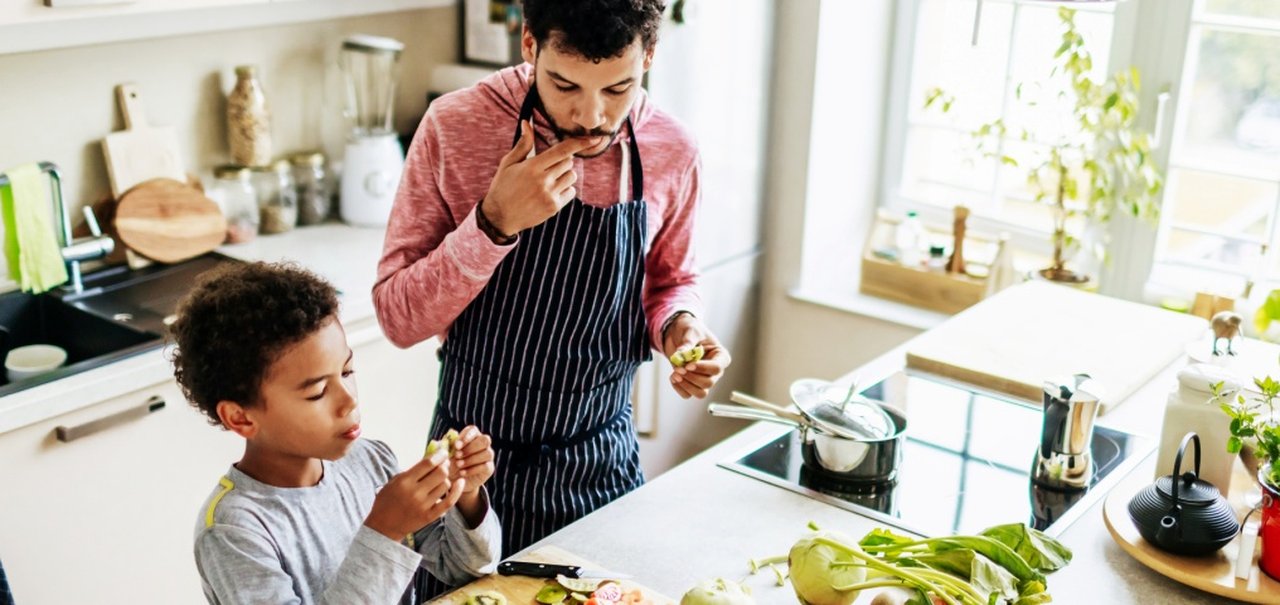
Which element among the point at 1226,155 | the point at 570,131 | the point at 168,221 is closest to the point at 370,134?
the point at 168,221

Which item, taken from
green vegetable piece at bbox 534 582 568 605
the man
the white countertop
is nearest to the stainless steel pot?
the man

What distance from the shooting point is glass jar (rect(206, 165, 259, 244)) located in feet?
9.41

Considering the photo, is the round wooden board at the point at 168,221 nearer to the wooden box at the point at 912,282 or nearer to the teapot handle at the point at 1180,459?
the wooden box at the point at 912,282

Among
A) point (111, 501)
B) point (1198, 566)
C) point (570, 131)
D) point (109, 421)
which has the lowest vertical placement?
point (111, 501)

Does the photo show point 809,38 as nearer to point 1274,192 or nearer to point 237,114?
point 1274,192

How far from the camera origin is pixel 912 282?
3.26 meters

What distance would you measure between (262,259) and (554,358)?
3.34 ft

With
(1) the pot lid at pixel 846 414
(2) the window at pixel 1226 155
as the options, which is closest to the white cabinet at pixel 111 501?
(1) the pot lid at pixel 846 414

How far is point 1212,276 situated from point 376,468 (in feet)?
7.44

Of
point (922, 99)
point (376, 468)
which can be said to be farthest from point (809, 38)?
point (376, 468)

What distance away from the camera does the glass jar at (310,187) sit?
3023 mm

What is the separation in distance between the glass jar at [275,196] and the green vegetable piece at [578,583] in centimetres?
172

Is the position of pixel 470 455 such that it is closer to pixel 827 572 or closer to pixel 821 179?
pixel 827 572

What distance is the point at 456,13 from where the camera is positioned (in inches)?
129
